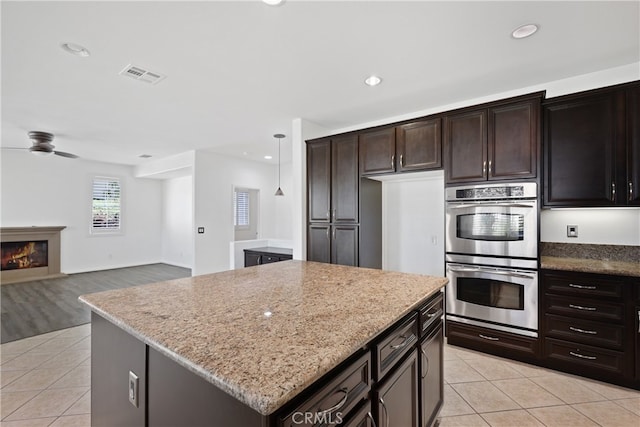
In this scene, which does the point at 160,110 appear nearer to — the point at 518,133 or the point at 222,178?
the point at 222,178

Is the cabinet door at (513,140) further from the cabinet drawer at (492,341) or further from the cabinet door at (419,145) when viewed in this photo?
the cabinet drawer at (492,341)

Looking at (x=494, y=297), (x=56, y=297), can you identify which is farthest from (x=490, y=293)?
(x=56, y=297)

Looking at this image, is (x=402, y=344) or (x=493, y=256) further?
(x=493, y=256)

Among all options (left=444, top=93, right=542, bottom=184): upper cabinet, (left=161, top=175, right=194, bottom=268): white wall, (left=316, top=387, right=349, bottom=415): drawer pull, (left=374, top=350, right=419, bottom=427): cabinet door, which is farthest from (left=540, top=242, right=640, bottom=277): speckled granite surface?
(left=161, top=175, right=194, bottom=268): white wall

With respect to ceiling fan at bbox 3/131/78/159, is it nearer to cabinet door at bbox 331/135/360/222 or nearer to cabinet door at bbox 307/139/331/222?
cabinet door at bbox 307/139/331/222

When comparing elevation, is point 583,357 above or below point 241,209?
below

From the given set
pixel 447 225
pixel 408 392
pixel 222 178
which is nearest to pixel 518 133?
pixel 447 225

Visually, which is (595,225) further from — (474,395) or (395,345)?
(395,345)

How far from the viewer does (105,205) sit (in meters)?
7.49

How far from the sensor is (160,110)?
373 centimetres

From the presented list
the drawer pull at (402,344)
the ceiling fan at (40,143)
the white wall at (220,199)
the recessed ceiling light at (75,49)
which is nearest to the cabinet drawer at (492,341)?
the drawer pull at (402,344)

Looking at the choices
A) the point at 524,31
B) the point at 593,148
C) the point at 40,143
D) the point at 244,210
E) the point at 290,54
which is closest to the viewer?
the point at 524,31

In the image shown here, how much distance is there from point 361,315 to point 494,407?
174 cm

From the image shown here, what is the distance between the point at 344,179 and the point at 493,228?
1754mm
